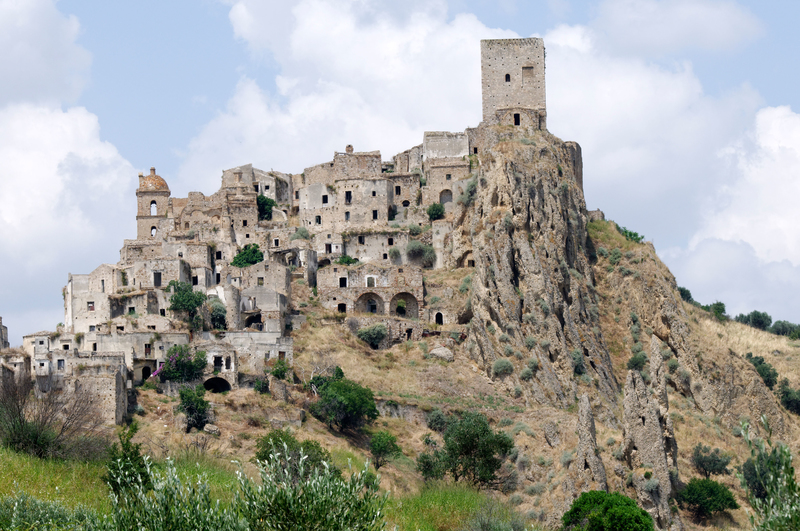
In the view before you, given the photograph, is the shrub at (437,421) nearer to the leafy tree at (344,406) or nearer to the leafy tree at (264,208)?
the leafy tree at (344,406)

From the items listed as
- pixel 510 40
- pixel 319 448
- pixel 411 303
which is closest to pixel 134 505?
pixel 319 448

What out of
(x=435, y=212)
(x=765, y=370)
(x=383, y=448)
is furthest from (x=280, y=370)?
(x=765, y=370)

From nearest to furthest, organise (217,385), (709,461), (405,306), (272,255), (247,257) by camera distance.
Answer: (217,385) < (709,461) < (405,306) < (247,257) < (272,255)

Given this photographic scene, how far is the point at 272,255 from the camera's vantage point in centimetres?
9288

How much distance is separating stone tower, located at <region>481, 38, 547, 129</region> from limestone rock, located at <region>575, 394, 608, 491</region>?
45.2 meters

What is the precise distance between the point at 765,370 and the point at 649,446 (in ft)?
109

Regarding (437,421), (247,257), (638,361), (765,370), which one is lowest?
(437,421)

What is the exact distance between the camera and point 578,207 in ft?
318

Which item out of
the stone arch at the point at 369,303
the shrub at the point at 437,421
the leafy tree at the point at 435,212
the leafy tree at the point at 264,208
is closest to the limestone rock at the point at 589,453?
the shrub at the point at 437,421

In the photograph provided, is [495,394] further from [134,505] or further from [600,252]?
[134,505]

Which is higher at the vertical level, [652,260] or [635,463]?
[652,260]

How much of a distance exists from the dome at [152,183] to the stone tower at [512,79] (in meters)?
31.0

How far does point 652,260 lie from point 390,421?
104ft

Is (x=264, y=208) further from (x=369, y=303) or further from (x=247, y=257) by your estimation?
(x=369, y=303)
